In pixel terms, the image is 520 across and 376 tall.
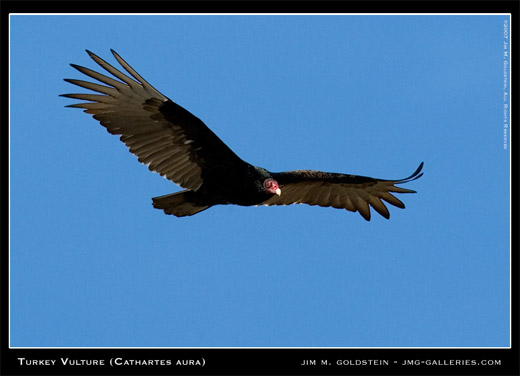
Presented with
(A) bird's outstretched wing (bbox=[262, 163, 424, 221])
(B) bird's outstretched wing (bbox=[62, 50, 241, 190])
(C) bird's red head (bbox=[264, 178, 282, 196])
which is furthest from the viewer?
(A) bird's outstretched wing (bbox=[262, 163, 424, 221])

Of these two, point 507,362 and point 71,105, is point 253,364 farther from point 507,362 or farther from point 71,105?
point 71,105

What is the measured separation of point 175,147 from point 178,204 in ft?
1.93

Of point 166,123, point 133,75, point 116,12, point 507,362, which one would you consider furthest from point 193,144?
point 507,362

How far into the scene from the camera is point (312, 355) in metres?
8.10

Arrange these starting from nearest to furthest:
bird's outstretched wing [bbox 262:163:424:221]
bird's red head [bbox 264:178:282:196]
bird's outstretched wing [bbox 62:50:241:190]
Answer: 1. bird's outstretched wing [bbox 62:50:241:190]
2. bird's red head [bbox 264:178:282:196]
3. bird's outstretched wing [bbox 262:163:424:221]

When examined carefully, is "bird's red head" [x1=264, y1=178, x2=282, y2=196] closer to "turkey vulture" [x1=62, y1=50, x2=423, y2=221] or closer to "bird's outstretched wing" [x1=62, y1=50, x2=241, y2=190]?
"turkey vulture" [x1=62, y1=50, x2=423, y2=221]

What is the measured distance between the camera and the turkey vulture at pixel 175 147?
8695mm

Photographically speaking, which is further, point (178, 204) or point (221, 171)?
point (178, 204)

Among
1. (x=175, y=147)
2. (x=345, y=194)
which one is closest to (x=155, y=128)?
(x=175, y=147)

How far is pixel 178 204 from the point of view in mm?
8984

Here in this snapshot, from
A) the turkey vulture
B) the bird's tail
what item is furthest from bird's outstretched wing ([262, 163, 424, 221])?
the bird's tail

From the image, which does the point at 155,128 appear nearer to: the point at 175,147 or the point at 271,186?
the point at 175,147

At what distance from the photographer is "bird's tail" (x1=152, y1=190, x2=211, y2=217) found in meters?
8.95

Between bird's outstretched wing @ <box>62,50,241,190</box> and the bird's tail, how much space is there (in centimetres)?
12
